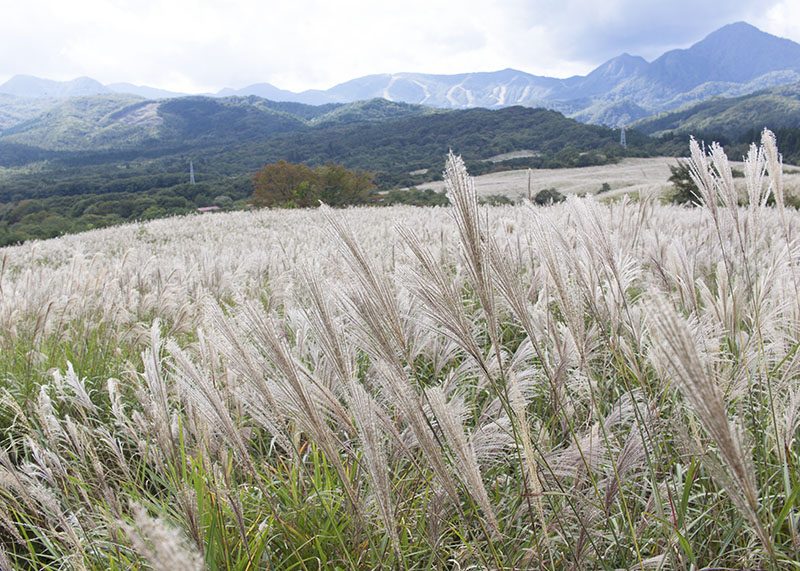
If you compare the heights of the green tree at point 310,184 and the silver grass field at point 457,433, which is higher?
the green tree at point 310,184

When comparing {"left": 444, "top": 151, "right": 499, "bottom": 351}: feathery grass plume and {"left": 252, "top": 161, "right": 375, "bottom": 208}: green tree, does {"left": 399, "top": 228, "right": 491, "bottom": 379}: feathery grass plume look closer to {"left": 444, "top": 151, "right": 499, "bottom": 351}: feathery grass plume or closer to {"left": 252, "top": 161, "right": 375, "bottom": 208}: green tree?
{"left": 444, "top": 151, "right": 499, "bottom": 351}: feathery grass plume

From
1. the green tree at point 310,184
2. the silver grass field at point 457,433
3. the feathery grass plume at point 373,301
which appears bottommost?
the silver grass field at point 457,433

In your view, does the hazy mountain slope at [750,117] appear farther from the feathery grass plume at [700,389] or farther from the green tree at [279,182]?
the feathery grass plume at [700,389]

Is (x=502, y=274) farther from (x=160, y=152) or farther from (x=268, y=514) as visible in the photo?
(x=160, y=152)

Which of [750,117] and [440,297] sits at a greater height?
[750,117]

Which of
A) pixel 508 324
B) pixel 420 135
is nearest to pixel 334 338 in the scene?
pixel 508 324

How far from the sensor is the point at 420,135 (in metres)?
114

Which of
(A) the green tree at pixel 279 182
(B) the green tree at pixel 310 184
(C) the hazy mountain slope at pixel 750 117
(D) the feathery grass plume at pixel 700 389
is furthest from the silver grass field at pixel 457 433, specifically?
(C) the hazy mountain slope at pixel 750 117

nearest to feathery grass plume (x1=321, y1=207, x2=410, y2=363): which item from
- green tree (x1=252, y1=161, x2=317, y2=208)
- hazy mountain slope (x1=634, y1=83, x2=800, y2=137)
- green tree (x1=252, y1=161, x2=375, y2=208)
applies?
green tree (x1=252, y1=161, x2=375, y2=208)

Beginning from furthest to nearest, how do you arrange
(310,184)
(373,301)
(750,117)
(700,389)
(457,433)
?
(750,117) < (310,184) < (373,301) < (457,433) < (700,389)

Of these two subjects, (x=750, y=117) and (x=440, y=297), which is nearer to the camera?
(x=440, y=297)

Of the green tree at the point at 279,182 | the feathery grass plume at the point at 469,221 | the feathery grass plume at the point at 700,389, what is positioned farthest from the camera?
the green tree at the point at 279,182

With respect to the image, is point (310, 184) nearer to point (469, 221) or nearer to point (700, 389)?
point (469, 221)

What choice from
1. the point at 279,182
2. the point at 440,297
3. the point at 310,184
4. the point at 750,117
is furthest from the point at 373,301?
the point at 750,117
